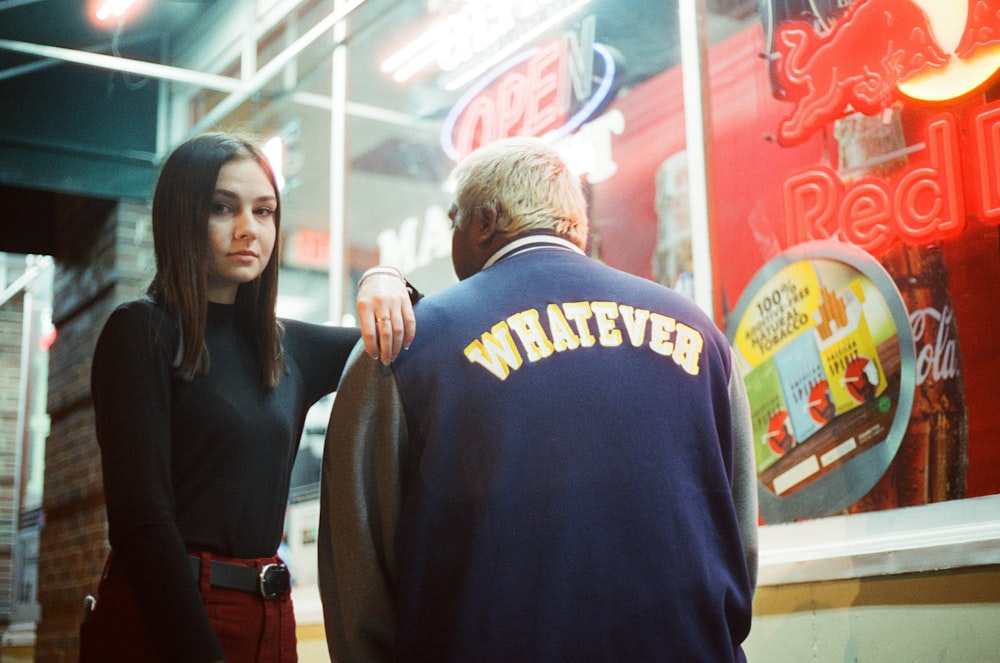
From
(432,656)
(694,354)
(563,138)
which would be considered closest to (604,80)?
(563,138)

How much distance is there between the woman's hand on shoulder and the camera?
1.81 m

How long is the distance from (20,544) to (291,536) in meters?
5.74

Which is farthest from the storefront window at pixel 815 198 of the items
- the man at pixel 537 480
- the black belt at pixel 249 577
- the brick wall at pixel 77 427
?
the brick wall at pixel 77 427

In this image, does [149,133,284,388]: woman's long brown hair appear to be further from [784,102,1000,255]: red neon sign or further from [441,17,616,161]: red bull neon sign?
[441,17,616,161]: red bull neon sign

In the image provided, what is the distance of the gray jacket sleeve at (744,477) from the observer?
6.66ft

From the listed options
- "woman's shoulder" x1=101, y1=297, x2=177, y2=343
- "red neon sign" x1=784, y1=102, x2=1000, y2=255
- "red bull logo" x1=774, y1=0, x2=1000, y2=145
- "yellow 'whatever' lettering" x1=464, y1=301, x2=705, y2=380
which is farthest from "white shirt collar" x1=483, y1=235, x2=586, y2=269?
"red bull logo" x1=774, y1=0, x2=1000, y2=145

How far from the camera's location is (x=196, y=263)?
2.00 meters

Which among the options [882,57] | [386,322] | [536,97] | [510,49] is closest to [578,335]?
[386,322]

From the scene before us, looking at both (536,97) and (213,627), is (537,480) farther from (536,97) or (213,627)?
(536,97)

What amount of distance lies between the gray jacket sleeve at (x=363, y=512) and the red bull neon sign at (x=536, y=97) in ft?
8.94

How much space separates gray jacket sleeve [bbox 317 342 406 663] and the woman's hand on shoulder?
4 cm

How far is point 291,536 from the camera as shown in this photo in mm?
5895

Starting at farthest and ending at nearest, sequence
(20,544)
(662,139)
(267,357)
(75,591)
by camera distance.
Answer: (20,544) < (75,591) < (662,139) < (267,357)

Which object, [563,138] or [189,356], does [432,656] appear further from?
[563,138]
